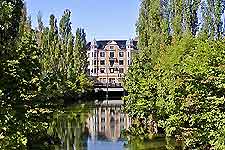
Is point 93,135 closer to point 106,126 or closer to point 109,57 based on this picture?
point 106,126

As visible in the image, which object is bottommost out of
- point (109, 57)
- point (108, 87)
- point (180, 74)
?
Answer: point (108, 87)

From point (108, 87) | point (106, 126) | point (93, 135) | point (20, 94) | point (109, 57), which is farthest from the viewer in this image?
point (109, 57)

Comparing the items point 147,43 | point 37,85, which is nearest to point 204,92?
point 37,85

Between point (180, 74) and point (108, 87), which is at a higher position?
point (180, 74)

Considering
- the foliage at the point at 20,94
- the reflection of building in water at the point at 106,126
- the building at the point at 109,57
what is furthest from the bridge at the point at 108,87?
the foliage at the point at 20,94

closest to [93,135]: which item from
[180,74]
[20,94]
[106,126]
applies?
[106,126]

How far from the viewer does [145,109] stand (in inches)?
1296

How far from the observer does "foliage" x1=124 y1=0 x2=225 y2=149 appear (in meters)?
17.5

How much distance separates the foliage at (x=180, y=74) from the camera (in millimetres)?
17516

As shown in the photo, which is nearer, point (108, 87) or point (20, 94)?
point (20, 94)

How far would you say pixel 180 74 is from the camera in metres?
20.2

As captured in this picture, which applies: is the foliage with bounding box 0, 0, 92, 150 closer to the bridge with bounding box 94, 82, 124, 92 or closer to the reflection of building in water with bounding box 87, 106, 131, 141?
the reflection of building in water with bounding box 87, 106, 131, 141

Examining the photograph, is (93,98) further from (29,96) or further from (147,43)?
(29,96)

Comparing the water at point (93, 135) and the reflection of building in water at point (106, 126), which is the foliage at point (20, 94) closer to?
the water at point (93, 135)
